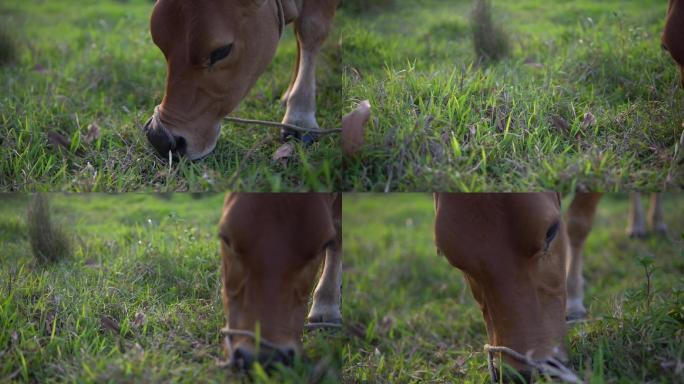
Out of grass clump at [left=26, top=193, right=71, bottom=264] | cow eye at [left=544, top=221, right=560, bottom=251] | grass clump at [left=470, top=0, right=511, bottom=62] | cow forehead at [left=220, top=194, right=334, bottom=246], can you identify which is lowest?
grass clump at [left=26, top=193, right=71, bottom=264]

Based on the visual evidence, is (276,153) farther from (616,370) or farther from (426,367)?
(616,370)

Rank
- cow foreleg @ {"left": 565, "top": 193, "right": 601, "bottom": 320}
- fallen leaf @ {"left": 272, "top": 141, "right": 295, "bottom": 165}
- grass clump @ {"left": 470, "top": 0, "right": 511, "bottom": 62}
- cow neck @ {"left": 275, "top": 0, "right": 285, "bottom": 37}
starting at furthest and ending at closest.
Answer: cow foreleg @ {"left": 565, "top": 193, "right": 601, "bottom": 320} → grass clump @ {"left": 470, "top": 0, "right": 511, "bottom": 62} → cow neck @ {"left": 275, "top": 0, "right": 285, "bottom": 37} → fallen leaf @ {"left": 272, "top": 141, "right": 295, "bottom": 165}

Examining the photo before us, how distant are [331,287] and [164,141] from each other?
2.57ft

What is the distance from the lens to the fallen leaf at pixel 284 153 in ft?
8.30

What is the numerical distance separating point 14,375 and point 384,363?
1273 millimetres

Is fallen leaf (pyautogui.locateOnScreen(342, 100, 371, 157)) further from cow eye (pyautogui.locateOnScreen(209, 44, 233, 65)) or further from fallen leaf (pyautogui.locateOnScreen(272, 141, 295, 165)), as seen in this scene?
cow eye (pyautogui.locateOnScreen(209, 44, 233, 65))

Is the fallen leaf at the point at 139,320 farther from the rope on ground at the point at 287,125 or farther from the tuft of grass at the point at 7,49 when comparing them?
the tuft of grass at the point at 7,49

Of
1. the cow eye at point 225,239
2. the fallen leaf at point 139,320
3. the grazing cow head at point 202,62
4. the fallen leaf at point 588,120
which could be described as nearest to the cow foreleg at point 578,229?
the fallen leaf at point 588,120

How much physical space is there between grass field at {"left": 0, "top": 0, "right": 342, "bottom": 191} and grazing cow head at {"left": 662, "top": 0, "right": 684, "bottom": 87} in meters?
1.21

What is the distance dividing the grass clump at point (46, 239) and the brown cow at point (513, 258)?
1414 millimetres

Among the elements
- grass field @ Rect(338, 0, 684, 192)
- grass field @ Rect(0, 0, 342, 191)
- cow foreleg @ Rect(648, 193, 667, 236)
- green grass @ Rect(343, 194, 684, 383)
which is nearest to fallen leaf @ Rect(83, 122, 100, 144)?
grass field @ Rect(0, 0, 342, 191)

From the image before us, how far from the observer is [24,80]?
3436 mm

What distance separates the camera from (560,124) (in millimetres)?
2494

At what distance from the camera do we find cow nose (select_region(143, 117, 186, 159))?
248 centimetres
